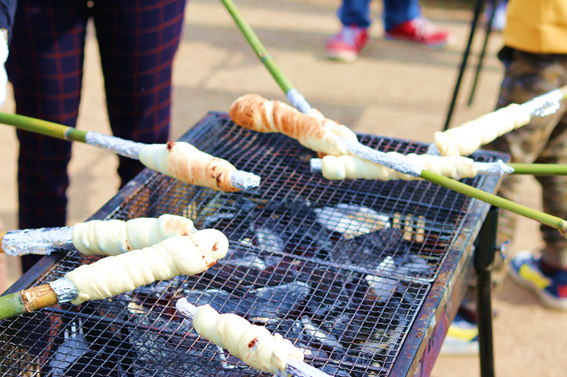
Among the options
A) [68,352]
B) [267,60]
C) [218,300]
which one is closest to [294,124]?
[267,60]

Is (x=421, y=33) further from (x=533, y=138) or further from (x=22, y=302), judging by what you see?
(x=22, y=302)

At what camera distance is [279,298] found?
1080mm

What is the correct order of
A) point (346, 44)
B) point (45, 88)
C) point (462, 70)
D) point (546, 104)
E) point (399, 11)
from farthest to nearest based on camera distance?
point (399, 11) → point (346, 44) → point (462, 70) → point (45, 88) → point (546, 104)

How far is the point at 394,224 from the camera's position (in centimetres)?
129

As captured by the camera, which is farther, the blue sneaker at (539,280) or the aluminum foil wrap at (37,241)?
the blue sneaker at (539,280)

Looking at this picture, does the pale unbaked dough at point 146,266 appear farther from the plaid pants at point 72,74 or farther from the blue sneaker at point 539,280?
the blue sneaker at point 539,280

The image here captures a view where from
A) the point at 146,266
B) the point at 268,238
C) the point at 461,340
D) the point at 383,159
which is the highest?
the point at 383,159

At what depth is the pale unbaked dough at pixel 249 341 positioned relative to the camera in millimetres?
820

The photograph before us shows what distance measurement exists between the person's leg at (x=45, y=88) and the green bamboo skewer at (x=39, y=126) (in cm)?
46

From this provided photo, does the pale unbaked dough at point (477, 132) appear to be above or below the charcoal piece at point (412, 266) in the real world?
above

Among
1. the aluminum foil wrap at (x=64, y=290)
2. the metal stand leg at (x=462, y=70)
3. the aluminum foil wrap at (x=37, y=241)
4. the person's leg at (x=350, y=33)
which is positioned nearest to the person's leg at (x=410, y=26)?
the person's leg at (x=350, y=33)

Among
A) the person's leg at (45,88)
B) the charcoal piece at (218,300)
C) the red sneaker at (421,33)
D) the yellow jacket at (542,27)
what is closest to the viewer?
the charcoal piece at (218,300)

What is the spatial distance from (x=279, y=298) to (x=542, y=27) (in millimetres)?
1257

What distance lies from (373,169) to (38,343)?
0.74 meters
